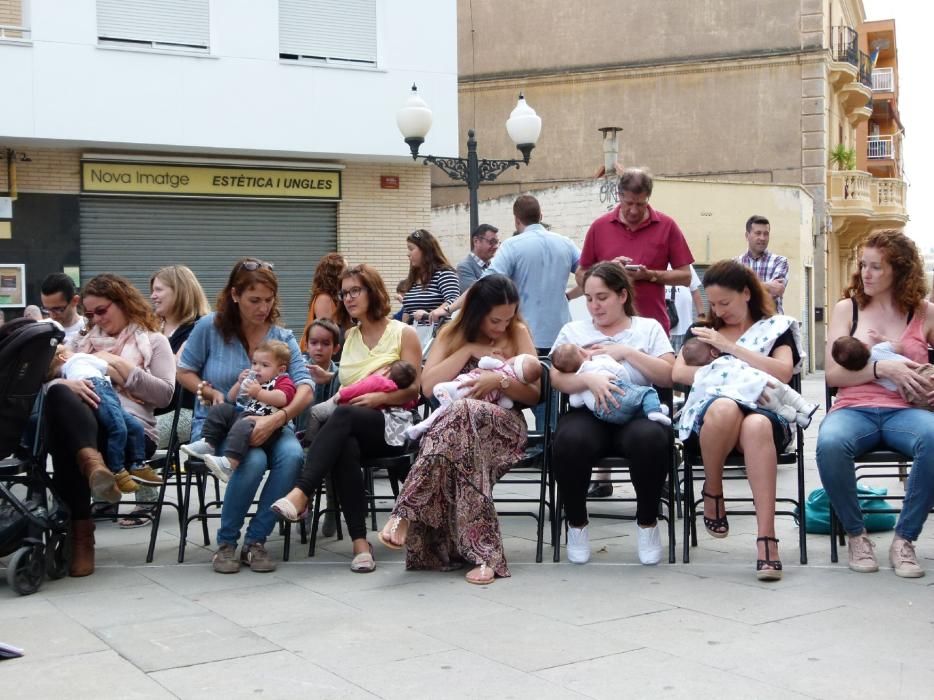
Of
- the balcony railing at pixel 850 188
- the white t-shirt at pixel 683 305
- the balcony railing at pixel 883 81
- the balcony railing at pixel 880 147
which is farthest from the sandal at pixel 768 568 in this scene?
the balcony railing at pixel 883 81

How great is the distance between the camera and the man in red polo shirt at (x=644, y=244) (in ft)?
25.0

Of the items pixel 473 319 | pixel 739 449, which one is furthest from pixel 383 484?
pixel 739 449

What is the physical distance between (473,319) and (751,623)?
2.30 m

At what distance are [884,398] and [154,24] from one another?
48.2 ft

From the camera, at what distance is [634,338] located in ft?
21.1

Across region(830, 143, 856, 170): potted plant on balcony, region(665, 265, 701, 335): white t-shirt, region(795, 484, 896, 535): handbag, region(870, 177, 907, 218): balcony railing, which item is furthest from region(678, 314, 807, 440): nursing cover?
region(870, 177, 907, 218): balcony railing

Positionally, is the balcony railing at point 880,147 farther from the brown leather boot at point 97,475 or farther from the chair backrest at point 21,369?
the chair backrest at point 21,369

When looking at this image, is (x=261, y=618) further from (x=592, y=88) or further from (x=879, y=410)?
(x=592, y=88)

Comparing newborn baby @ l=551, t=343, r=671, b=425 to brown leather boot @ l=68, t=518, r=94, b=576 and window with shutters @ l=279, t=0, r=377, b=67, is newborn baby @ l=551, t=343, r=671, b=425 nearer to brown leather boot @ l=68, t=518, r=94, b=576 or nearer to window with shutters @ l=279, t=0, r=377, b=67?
brown leather boot @ l=68, t=518, r=94, b=576

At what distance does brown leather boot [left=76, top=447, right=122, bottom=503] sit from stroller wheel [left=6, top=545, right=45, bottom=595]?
381mm

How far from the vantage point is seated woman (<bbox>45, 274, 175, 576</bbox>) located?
599 cm

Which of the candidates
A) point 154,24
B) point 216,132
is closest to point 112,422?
point 216,132

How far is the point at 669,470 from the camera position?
613 centimetres

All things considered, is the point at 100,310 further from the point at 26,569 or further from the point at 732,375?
the point at 732,375
